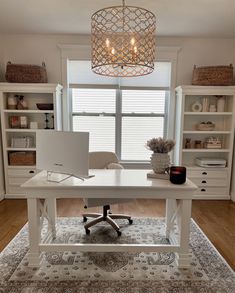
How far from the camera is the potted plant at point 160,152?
84.9 inches

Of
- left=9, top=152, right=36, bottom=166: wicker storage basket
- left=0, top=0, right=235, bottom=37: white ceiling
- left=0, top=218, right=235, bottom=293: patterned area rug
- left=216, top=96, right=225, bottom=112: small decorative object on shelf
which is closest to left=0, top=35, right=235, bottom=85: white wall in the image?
left=0, top=0, right=235, bottom=37: white ceiling

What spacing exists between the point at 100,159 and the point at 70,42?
78.2 inches

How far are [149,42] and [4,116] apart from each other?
2.63m

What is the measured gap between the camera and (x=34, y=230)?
2012 millimetres

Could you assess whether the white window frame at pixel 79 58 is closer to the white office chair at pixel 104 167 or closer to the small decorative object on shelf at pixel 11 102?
the small decorative object on shelf at pixel 11 102

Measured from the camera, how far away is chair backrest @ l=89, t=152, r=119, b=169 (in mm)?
2891

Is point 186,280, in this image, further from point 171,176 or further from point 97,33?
point 97,33

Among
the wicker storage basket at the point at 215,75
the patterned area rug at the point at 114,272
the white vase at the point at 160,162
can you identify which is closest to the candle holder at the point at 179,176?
the white vase at the point at 160,162

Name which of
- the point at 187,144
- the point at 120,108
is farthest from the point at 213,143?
the point at 120,108

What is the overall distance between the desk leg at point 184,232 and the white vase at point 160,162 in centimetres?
35

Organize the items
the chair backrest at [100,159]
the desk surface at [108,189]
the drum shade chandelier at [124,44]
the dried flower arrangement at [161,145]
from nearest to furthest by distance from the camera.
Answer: the drum shade chandelier at [124,44]
the desk surface at [108,189]
the dried flower arrangement at [161,145]
the chair backrest at [100,159]

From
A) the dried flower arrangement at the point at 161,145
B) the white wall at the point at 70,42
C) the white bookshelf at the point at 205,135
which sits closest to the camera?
the dried flower arrangement at the point at 161,145

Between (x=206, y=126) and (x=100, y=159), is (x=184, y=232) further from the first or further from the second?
(x=206, y=126)

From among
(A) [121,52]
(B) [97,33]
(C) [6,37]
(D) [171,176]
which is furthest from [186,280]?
(C) [6,37]
